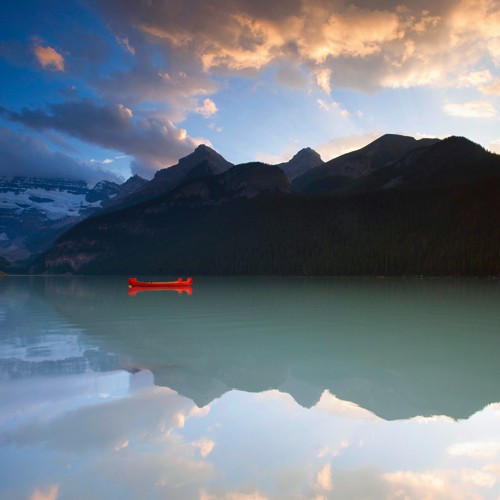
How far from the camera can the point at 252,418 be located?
13.9 metres

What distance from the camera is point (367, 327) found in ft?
114

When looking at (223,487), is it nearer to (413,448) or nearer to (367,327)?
(413,448)

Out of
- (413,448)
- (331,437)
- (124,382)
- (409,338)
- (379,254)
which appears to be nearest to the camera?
(413,448)

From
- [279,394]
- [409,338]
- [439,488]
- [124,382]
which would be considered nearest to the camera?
[439,488]

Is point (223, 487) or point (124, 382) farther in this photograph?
point (124, 382)

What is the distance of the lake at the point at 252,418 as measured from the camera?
9.65 meters

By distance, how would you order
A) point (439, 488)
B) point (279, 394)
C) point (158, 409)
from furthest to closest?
point (279, 394)
point (158, 409)
point (439, 488)

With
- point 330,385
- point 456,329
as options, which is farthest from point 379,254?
point 330,385

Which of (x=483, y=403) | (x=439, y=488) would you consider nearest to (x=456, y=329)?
(x=483, y=403)

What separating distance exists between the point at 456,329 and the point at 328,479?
2748 centimetres

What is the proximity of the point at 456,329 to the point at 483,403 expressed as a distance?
20068 millimetres

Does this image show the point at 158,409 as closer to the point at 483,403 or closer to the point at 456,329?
the point at 483,403

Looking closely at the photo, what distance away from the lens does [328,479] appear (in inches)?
388

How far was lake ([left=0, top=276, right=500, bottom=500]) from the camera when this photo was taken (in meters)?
9.65
